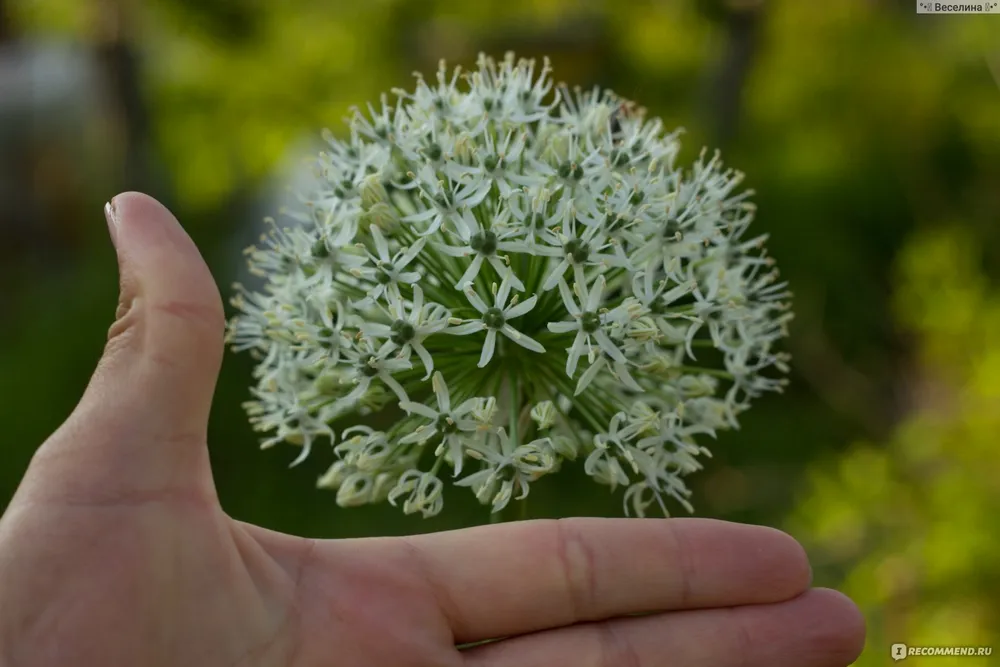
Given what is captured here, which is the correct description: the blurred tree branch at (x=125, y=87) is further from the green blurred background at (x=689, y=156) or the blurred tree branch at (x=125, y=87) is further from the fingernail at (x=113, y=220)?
the fingernail at (x=113, y=220)

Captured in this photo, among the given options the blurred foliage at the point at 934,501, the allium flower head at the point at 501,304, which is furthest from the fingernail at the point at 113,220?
the blurred foliage at the point at 934,501

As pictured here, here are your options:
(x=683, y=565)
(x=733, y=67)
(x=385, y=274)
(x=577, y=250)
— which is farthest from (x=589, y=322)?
(x=733, y=67)

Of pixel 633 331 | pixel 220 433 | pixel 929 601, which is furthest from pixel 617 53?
pixel 633 331

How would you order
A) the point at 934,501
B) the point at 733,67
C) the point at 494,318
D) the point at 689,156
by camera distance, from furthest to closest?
the point at 689,156 < the point at 733,67 < the point at 934,501 < the point at 494,318

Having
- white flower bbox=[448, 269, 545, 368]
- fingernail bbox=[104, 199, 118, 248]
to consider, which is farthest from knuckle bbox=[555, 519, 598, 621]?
fingernail bbox=[104, 199, 118, 248]

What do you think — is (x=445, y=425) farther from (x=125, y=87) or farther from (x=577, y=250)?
(x=125, y=87)
